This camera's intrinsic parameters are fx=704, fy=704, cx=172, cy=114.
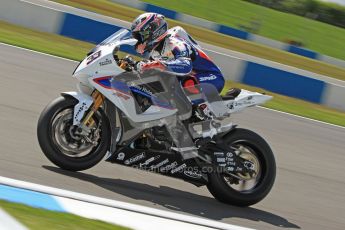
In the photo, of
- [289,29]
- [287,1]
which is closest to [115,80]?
[289,29]

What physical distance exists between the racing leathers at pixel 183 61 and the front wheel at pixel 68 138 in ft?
2.13

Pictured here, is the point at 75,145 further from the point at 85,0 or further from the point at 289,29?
the point at 289,29

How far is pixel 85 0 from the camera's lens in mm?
27750

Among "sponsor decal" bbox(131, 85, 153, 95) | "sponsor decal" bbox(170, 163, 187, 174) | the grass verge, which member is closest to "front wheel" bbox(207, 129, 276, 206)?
"sponsor decal" bbox(170, 163, 187, 174)

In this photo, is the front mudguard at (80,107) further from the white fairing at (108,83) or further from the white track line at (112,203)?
the white track line at (112,203)

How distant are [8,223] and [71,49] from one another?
1011 centimetres

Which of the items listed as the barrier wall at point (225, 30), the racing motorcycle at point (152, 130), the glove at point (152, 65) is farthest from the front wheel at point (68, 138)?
the barrier wall at point (225, 30)

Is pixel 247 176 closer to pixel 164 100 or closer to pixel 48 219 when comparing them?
pixel 164 100

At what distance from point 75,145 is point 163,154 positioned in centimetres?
78

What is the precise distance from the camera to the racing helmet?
5.88 meters

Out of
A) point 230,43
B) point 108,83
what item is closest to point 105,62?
point 108,83

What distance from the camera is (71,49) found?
14031 millimetres

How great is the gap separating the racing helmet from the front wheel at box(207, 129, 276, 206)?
1077mm

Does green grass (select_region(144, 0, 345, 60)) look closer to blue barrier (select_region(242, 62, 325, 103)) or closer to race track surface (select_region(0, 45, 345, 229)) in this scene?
blue barrier (select_region(242, 62, 325, 103))
